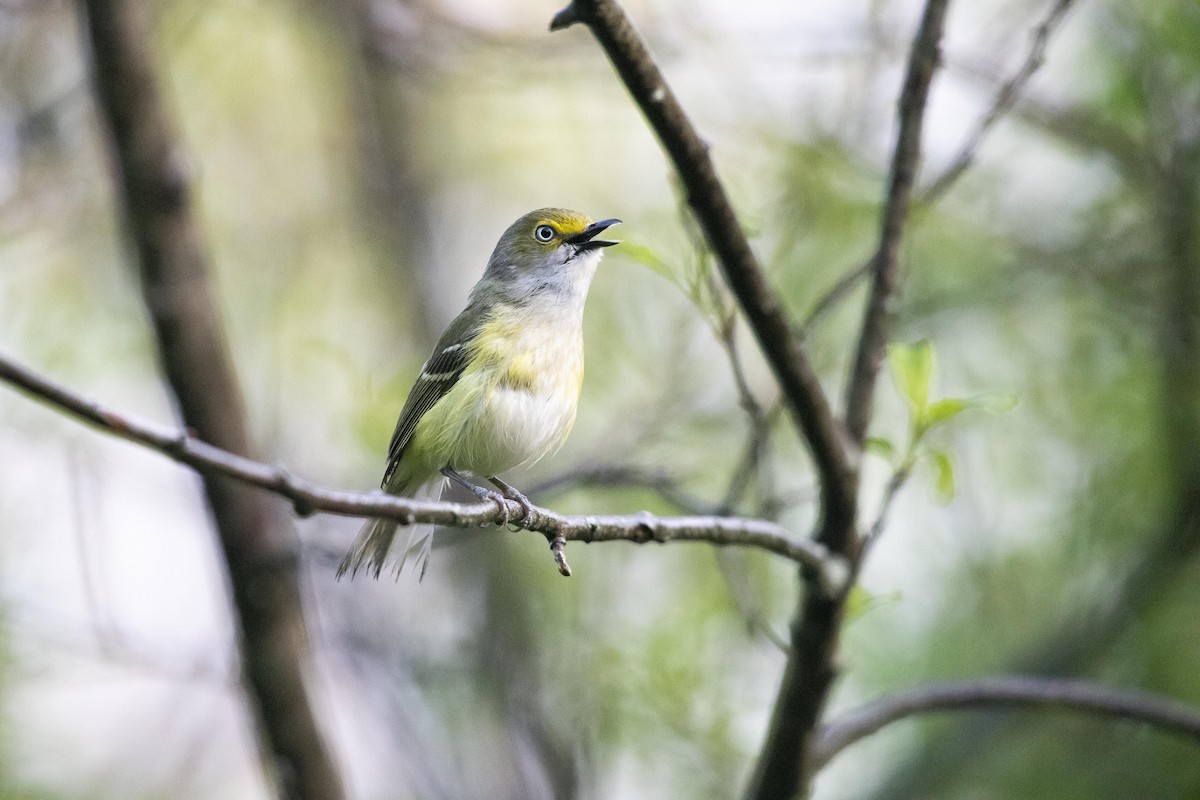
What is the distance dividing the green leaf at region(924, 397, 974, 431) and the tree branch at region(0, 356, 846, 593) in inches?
17.8

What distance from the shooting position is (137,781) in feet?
20.1

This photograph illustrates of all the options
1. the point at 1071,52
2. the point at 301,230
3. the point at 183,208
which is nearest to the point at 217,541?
the point at 183,208

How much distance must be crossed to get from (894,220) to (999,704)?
5.03 ft

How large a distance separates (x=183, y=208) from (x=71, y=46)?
3.07m

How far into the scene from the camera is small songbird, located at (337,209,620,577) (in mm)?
3518

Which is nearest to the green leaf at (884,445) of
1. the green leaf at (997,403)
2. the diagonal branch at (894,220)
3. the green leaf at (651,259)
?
the diagonal branch at (894,220)

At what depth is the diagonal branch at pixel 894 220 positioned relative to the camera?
10.3 ft

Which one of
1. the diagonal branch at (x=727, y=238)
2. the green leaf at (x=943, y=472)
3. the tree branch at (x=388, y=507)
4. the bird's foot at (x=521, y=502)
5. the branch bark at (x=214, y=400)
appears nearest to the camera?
the tree branch at (x=388, y=507)

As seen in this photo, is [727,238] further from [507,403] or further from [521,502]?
[507,403]

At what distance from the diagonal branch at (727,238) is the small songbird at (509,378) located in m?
0.68

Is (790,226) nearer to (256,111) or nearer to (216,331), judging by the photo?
(216,331)

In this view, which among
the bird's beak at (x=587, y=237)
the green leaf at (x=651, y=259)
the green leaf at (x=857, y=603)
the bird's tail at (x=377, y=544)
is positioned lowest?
the green leaf at (x=857, y=603)

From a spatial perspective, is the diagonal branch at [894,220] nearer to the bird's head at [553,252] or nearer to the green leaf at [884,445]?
the green leaf at [884,445]

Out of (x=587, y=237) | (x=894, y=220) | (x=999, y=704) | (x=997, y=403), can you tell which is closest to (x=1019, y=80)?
(x=894, y=220)
